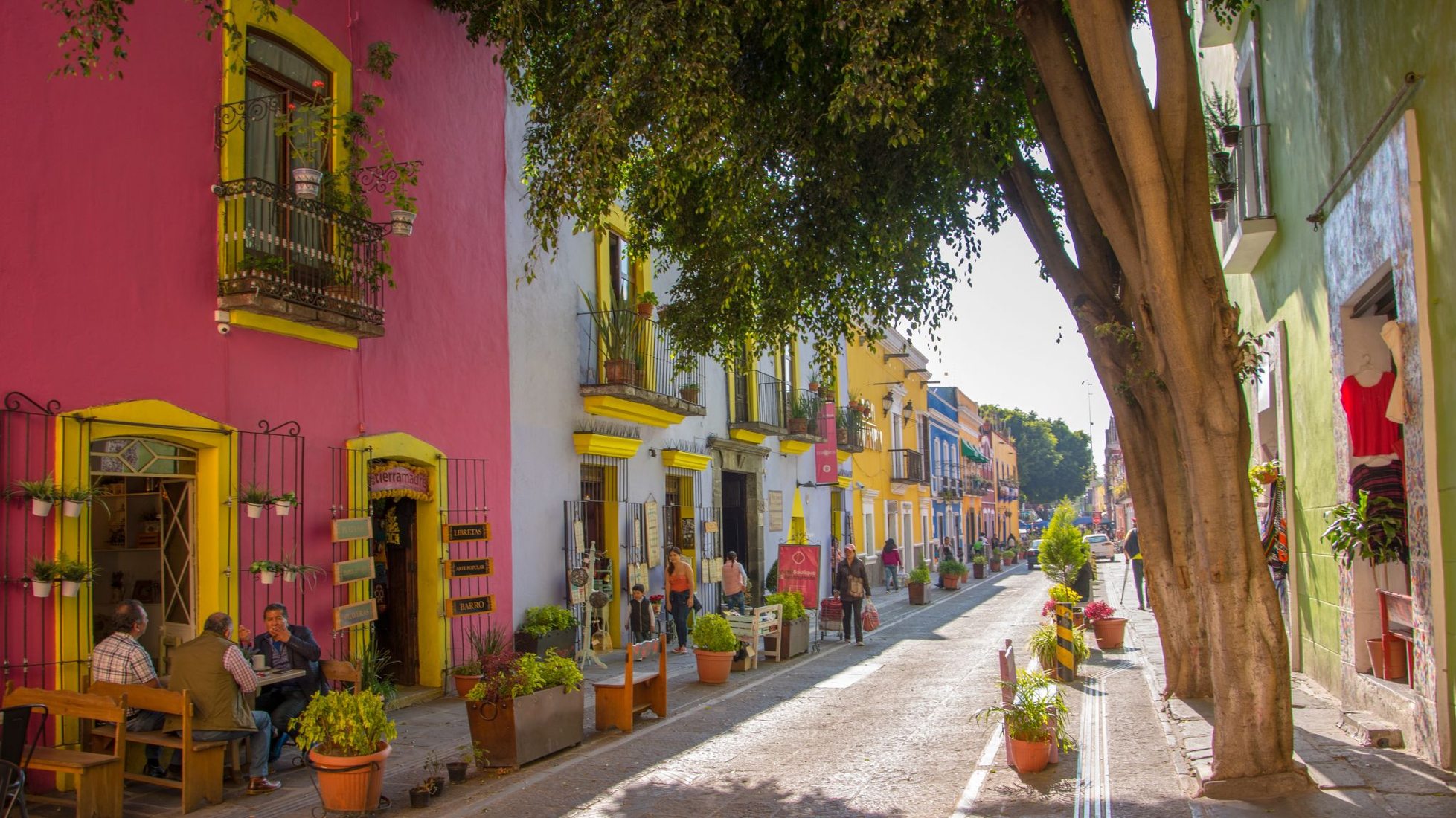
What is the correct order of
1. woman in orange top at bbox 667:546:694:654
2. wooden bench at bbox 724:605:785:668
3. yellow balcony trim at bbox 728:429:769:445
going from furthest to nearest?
yellow balcony trim at bbox 728:429:769:445
woman in orange top at bbox 667:546:694:654
wooden bench at bbox 724:605:785:668

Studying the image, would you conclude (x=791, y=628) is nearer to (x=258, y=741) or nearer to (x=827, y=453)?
(x=258, y=741)

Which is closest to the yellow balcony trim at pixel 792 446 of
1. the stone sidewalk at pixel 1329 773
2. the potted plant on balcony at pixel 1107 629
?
the potted plant on balcony at pixel 1107 629

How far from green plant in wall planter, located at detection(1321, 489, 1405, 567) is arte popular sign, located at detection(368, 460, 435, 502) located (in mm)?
8790

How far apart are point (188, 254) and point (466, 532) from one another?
4.39 m

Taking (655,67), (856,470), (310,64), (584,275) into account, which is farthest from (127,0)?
(856,470)

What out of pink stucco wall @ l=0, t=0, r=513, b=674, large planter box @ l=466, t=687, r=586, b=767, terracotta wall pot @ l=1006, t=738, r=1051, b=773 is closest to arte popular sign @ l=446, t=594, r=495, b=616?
pink stucco wall @ l=0, t=0, r=513, b=674

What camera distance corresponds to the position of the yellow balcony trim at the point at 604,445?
594 inches

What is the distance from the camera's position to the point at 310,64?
10547 mm

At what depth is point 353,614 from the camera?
10.5 m

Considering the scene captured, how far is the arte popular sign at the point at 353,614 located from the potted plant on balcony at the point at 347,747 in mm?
3072

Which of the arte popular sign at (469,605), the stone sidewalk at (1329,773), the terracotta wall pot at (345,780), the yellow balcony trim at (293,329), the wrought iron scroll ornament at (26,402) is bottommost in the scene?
the stone sidewalk at (1329,773)

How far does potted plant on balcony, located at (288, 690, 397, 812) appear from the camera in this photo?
7078 millimetres

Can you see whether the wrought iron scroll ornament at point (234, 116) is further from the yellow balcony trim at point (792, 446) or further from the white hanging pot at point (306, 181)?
the yellow balcony trim at point (792, 446)

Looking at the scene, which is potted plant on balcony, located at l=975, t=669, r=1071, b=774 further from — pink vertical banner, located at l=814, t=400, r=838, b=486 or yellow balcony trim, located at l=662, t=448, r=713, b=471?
pink vertical banner, located at l=814, t=400, r=838, b=486
